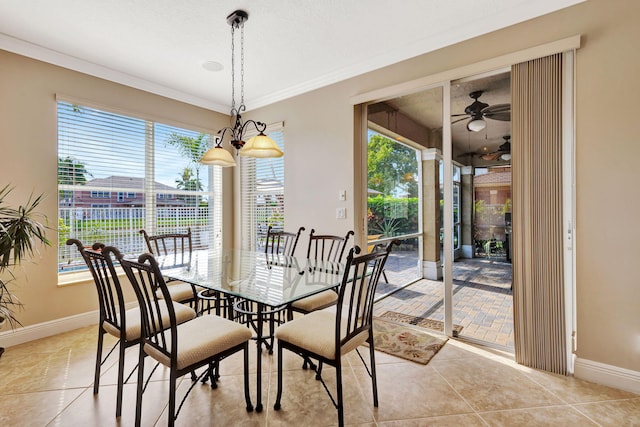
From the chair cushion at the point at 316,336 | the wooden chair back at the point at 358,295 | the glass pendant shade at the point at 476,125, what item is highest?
the glass pendant shade at the point at 476,125

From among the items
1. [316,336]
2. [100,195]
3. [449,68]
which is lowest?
[316,336]

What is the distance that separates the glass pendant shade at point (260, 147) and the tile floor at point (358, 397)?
1.64 m

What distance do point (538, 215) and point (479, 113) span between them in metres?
1.02

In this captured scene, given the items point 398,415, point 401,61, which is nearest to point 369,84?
point 401,61

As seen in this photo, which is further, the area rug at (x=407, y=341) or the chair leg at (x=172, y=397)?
the area rug at (x=407, y=341)

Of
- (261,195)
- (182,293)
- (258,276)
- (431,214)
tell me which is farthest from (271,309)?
(261,195)

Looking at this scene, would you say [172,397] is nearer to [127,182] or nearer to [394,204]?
[394,204]

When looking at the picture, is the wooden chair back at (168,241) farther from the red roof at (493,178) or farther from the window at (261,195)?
the red roof at (493,178)

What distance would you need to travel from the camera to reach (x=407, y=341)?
266 centimetres

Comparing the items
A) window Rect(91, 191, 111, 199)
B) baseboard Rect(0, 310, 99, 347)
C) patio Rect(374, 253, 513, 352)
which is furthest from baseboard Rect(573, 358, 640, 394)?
window Rect(91, 191, 111, 199)

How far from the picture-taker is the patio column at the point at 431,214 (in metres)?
2.90

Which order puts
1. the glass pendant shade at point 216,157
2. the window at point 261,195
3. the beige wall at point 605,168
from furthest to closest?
the window at point 261,195, the glass pendant shade at point 216,157, the beige wall at point 605,168

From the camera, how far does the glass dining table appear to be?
68.6 inches

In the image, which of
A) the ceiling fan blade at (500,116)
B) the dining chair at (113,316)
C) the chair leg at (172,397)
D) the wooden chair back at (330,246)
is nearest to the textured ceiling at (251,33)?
the ceiling fan blade at (500,116)
